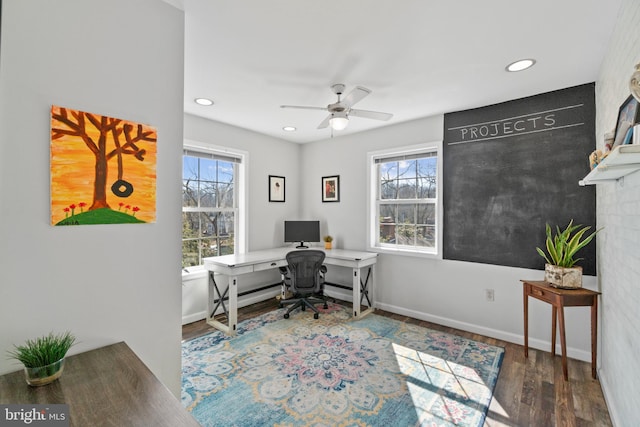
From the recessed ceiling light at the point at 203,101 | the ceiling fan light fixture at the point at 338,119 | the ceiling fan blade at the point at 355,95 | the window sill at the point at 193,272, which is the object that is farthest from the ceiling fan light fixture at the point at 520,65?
the window sill at the point at 193,272

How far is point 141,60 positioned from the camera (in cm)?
151

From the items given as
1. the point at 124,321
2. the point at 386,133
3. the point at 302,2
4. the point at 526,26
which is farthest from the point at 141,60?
the point at 386,133

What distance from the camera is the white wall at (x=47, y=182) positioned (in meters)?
1.17

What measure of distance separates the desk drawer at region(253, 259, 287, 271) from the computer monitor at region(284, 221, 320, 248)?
2.11 feet

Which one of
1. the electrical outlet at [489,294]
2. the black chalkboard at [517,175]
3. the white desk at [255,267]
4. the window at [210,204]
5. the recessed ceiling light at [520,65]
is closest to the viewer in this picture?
the recessed ceiling light at [520,65]

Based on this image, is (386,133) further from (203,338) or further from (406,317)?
(203,338)

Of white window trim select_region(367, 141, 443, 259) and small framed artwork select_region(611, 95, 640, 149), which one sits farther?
white window trim select_region(367, 141, 443, 259)

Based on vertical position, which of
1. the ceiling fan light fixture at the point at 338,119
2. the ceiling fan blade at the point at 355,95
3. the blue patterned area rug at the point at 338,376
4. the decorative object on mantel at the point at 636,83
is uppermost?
the ceiling fan blade at the point at 355,95

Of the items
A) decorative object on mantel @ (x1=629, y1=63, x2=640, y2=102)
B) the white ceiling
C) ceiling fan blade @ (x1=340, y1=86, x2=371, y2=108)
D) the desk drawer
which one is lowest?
the desk drawer

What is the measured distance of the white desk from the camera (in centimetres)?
327

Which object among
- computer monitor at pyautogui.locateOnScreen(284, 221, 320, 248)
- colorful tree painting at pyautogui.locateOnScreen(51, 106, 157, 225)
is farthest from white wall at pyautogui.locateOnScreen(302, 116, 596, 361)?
colorful tree painting at pyautogui.locateOnScreen(51, 106, 157, 225)

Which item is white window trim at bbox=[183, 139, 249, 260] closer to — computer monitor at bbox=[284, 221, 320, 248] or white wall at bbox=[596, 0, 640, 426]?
computer monitor at bbox=[284, 221, 320, 248]

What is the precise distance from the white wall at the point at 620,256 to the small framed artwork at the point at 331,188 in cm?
293

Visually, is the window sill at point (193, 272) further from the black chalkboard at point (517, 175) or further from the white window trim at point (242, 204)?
the black chalkboard at point (517, 175)
